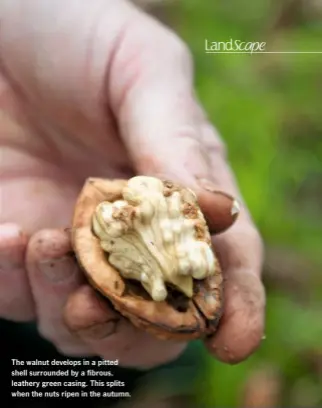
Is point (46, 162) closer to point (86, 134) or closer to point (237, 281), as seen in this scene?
point (86, 134)

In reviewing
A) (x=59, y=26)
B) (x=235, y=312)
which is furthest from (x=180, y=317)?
(x=59, y=26)

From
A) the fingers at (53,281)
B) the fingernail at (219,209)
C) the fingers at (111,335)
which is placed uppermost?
the fingernail at (219,209)

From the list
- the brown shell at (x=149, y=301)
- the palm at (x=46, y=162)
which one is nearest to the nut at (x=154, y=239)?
the brown shell at (x=149, y=301)

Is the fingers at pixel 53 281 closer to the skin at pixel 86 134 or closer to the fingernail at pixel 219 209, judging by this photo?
the skin at pixel 86 134

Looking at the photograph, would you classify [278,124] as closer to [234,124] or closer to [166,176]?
[234,124]

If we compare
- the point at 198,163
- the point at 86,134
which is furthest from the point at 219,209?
the point at 86,134

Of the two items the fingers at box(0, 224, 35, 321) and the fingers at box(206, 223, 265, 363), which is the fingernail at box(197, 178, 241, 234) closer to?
the fingers at box(206, 223, 265, 363)

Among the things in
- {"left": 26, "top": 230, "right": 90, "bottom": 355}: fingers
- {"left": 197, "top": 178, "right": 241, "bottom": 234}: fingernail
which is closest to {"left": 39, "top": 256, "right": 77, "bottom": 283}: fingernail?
{"left": 26, "top": 230, "right": 90, "bottom": 355}: fingers
